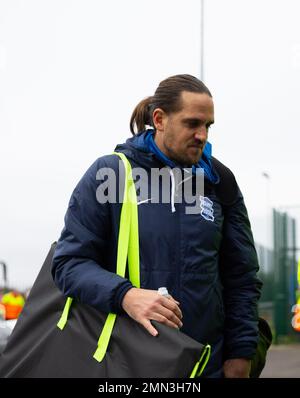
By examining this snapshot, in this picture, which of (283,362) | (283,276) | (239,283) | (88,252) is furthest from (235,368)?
(283,276)

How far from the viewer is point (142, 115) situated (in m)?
3.56

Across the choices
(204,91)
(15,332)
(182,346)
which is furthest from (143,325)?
(204,91)

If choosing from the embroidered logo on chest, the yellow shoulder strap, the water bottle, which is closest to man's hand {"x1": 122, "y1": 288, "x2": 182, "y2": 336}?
the water bottle

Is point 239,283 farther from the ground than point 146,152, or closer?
closer

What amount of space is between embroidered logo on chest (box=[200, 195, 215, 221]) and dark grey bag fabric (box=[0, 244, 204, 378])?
0.50m

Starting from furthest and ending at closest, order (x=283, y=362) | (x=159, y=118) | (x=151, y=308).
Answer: (x=283, y=362)
(x=159, y=118)
(x=151, y=308)

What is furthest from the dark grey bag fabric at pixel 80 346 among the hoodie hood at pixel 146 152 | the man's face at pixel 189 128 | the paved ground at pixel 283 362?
the paved ground at pixel 283 362

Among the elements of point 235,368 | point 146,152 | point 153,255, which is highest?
point 146,152

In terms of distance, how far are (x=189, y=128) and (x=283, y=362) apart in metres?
12.1

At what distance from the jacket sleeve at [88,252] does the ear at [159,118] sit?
9.7 inches

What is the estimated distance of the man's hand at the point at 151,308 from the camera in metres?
2.87

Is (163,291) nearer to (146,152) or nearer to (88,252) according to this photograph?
(88,252)

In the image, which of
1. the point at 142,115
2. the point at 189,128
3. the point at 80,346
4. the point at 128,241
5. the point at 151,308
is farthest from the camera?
the point at 142,115
